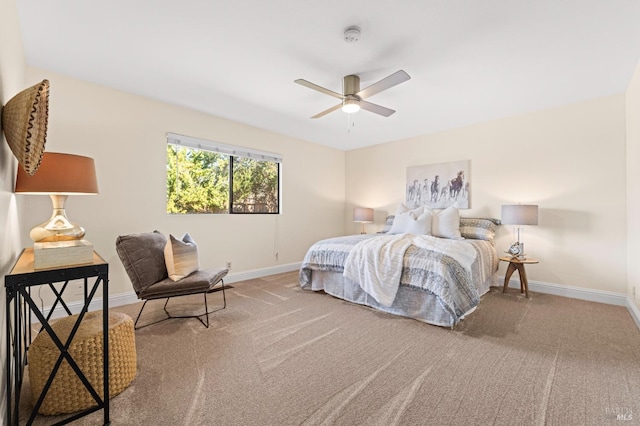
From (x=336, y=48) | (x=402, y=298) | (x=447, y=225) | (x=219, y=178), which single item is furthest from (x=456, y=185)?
(x=219, y=178)

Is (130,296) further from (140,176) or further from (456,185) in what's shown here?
(456,185)

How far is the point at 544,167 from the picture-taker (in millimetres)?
3797

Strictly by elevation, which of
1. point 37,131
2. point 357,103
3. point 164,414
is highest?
point 357,103

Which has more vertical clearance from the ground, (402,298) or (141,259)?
(141,259)

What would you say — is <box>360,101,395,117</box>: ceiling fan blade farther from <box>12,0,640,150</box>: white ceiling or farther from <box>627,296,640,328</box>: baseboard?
<box>627,296,640,328</box>: baseboard

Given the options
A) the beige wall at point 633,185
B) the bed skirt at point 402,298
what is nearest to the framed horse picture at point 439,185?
the bed skirt at point 402,298

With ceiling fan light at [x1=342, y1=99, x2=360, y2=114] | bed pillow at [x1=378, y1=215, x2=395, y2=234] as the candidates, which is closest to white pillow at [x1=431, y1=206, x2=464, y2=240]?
bed pillow at [x1=378, y1=215, x2=395, y2=234]

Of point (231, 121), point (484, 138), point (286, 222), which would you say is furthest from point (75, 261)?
point (484, 138)

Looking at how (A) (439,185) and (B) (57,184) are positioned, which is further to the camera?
(A) (439,185)

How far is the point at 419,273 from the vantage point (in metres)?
2.74

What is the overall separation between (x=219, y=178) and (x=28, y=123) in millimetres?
3037

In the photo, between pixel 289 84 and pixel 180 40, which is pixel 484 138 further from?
pixel 180 40

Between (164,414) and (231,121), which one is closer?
(164,414)

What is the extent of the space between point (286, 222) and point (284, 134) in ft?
5.01
